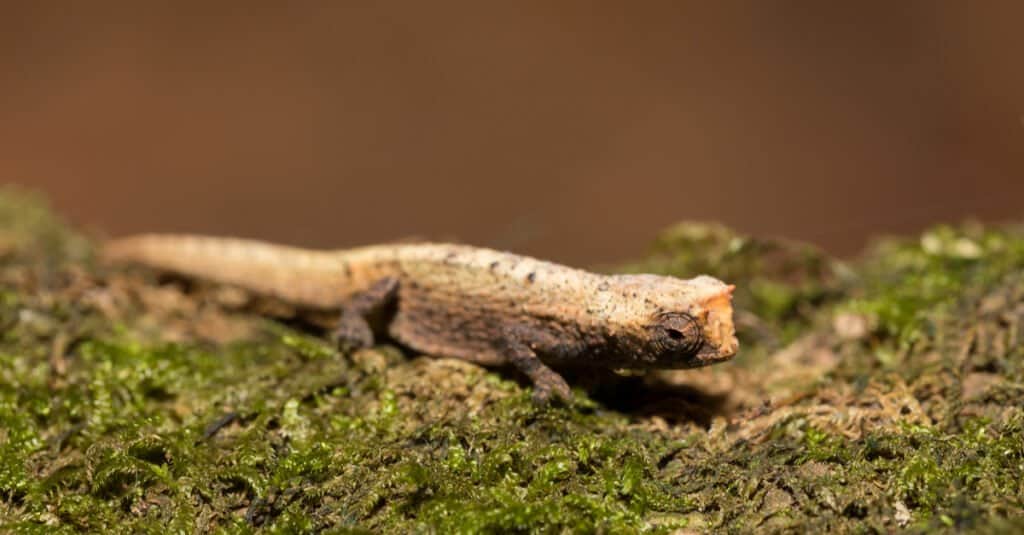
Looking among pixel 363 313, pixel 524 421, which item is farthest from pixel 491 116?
pixel 524 421

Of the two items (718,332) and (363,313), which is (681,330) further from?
(363,313)

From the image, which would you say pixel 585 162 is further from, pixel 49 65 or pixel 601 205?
pixel 49 65

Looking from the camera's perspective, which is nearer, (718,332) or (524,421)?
(718,332)

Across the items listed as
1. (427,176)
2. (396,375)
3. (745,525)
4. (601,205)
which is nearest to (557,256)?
(396,375)

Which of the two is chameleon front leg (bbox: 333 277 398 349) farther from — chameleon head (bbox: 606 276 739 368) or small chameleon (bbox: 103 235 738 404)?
chameleon head (bbox: 606 276 739 368)

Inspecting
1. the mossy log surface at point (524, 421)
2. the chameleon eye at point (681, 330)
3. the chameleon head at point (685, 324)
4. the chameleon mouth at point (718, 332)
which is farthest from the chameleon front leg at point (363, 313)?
the chameleon mouth at point (718, 332)

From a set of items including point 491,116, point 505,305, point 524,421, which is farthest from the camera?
point 491,116

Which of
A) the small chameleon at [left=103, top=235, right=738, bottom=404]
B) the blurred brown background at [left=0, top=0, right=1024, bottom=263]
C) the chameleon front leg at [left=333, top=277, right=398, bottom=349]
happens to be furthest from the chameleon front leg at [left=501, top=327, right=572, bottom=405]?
the blurred brown background at [left=0, top=0, right=1024, bottom=263]
